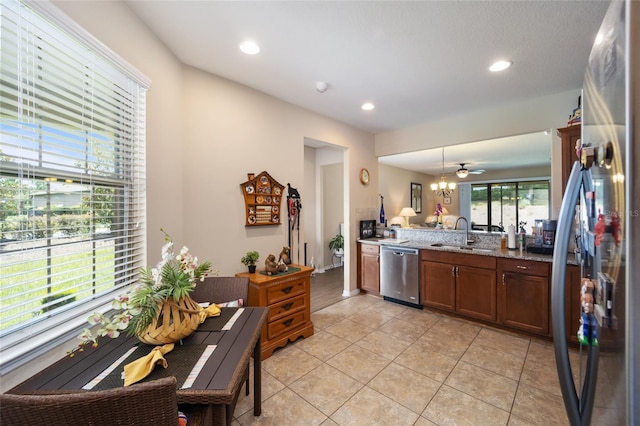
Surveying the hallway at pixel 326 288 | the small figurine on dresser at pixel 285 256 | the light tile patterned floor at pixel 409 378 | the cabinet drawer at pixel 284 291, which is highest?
the small figurine on dresser at pixel 285 256

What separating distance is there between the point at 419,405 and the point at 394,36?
267cm

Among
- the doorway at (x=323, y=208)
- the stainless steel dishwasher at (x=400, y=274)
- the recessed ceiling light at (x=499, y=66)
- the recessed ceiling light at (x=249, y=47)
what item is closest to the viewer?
the recessed ceiling light at (x=249, y=47)

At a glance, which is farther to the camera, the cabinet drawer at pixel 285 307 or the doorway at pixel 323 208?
the doorway at pixel 323 208

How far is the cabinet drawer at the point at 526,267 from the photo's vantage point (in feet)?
8.50

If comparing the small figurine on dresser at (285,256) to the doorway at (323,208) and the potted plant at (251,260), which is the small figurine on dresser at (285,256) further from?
the doorway at (323,208)

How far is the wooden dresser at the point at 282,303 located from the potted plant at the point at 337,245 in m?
2.97

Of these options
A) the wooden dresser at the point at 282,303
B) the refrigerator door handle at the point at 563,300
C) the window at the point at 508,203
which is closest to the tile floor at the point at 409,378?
the wooden dresser at the point at 282,303

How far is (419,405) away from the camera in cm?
181

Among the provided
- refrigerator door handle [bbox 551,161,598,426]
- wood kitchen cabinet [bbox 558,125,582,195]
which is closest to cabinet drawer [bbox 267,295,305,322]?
refrigerator door handle [bbox 551,161,598,426]

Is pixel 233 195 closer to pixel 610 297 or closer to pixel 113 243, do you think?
pixel 113 243

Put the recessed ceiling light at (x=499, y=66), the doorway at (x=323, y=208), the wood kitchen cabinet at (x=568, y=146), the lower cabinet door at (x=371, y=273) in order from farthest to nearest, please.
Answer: the doorway at (x=323, y=208) < the lower cabinet door at (x=371, y=273) < the wood kitchen cabinet at (x=568, y=146) < the recessed ceiling light at (x=499, y=66)

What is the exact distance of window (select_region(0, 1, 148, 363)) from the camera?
995 mm

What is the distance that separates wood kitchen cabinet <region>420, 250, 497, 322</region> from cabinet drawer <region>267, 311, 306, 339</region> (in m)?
1.74

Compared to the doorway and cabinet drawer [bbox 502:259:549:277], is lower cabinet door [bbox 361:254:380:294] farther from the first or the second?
cabinet drawer [bbox 502:259:549:277]
